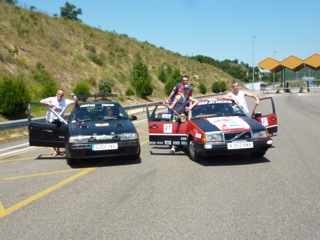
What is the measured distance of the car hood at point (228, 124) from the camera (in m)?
7.87

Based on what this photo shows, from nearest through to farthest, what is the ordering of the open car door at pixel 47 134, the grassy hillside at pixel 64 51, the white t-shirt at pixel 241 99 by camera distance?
the open car door at pixel 47 134
the white t-shirt at pixel 241 99
the grassy hillside at pixel 64 51

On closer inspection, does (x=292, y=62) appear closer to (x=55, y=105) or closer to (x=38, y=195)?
(x=55, y=105)

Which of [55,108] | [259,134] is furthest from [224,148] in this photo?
[55,108]

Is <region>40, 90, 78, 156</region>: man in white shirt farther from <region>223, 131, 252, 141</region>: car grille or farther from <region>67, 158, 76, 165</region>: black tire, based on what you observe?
<region>223, 131, 252, 141</region>: car grille

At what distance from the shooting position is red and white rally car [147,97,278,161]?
768 centimetres

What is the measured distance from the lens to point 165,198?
5434 mm

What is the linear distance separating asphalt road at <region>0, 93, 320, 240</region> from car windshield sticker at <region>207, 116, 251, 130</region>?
0.76m

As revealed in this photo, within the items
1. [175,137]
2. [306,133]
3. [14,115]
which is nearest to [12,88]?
[14,115]

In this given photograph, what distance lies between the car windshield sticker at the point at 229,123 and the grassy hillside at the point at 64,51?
21883 mm

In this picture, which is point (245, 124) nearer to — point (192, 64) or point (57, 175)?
point (57, 175)

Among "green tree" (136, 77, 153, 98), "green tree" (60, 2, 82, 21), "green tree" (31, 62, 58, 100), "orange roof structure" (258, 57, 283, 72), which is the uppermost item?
"green tree" (60, 2, 82, 21)

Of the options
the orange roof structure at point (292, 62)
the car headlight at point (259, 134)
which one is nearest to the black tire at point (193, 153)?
the car headlight at point (259, 134)

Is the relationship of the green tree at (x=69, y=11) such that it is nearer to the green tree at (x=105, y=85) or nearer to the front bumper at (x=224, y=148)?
the green tree at (x=105, y=85)

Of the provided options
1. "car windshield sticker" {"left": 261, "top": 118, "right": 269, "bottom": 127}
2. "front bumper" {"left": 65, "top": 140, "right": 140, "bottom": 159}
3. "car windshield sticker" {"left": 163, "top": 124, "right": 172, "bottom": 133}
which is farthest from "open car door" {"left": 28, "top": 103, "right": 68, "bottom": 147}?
"car windshield sticker" {"left": 261, "top": 118, "right": 269, "bottom": 127}
